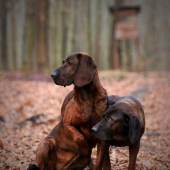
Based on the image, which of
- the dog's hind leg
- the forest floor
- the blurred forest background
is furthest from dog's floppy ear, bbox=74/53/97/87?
the blurred forest background

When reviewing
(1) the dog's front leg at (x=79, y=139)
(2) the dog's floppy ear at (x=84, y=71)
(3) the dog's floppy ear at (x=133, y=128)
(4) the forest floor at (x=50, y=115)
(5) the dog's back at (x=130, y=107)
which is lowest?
(4) the forest floor at (x=50, y=115)

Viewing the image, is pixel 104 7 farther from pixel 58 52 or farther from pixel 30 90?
pixel 30 90

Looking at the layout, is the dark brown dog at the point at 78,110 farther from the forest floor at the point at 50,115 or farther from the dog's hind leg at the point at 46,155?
the forest floor at the point at 50,115

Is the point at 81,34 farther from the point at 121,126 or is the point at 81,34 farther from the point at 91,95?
the point at 121,126

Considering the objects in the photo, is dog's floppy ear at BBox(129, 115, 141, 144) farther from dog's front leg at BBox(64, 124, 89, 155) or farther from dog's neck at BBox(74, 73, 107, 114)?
dog's front leg at BBox(64, 124, 89, 155)

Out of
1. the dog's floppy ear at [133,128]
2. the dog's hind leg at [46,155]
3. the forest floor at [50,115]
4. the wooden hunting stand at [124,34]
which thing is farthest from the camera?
the wooden hunting stand at [124,34]

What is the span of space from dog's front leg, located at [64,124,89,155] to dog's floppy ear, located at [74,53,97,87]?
0.69 metres

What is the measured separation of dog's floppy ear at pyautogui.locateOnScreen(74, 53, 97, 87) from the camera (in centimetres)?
310

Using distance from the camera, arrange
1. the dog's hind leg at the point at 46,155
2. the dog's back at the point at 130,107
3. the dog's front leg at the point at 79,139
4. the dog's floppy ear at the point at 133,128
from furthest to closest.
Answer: the dog's hind leg at the point at 46,155 < the dog's front leg at the point at 79,139 < the dog's back at the point at 130,107 < the dog's floppy ear at the point at 133,128

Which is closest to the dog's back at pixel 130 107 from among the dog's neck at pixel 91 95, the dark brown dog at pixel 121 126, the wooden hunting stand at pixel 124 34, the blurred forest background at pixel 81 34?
the dark brown dog at pixel 121 126

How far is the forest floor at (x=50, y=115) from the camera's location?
4.53 metres

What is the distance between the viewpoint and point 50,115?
7.55 metres

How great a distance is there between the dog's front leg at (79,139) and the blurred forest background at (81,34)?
1013cm

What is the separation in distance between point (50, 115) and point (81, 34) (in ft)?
37.7
